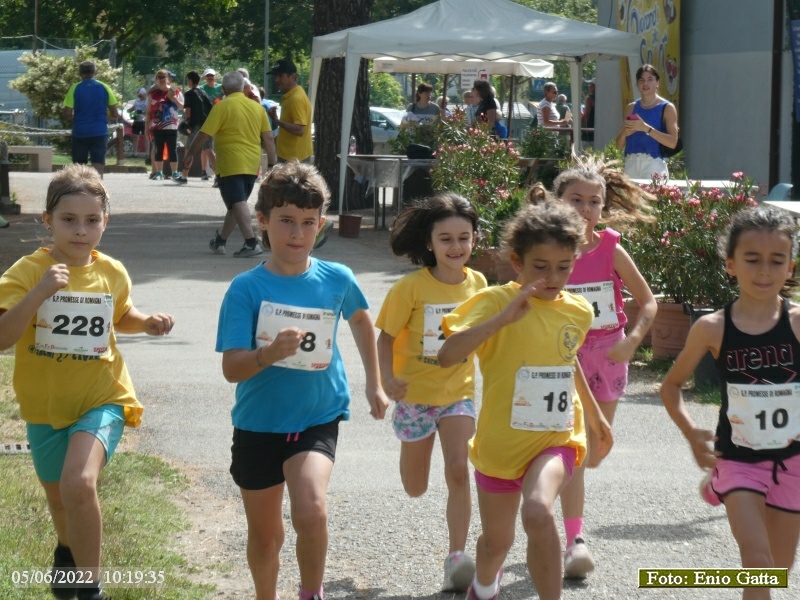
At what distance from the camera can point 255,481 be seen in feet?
13.9

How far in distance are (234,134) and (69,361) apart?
9865 mm

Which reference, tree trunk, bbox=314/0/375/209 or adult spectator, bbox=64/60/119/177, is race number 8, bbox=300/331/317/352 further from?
tree trunk, bbox=314/0/375/209

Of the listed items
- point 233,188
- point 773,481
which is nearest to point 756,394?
point 773,481

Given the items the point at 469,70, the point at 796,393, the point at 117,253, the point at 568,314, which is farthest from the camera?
the point at 469,70

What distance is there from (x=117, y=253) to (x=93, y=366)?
10.7 m

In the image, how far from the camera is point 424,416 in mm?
5012

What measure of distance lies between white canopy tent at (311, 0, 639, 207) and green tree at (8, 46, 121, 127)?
17.4m

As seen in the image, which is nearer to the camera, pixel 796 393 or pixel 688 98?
pixel 796 393

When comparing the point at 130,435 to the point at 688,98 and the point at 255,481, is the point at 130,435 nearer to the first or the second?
the point at 255,481

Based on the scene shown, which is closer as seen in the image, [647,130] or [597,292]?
[597,292]

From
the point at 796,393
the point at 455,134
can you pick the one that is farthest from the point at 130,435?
the point at 455,134

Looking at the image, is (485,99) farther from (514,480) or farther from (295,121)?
(514,480)

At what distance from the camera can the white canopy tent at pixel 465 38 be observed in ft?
55.9

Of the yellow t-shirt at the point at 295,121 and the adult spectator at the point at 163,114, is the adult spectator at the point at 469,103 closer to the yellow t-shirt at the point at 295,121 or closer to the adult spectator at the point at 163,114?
the yellow t-shirt at the point at 295,121
